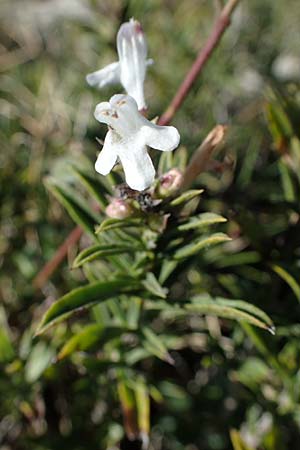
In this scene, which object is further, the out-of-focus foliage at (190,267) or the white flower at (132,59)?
the out-of-focus foliage at (190,267)

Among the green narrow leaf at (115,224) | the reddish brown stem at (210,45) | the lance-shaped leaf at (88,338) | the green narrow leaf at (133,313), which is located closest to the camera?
the green narrow leaf at (115,224)

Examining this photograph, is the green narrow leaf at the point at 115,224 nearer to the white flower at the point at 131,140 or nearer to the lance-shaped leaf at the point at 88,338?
the white flower at the point at 131,140

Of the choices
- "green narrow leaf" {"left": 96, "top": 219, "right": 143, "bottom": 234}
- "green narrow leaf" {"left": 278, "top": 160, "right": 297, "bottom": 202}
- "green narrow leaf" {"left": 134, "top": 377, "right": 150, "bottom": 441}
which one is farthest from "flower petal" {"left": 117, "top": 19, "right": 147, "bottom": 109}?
"green narrow leaf" {"left": 134, "top": 377, "right": 150, "bottom": 441}

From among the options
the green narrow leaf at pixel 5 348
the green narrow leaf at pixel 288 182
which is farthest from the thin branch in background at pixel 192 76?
the green narrow leaf at pixel 288 182

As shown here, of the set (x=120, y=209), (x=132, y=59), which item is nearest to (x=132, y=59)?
(x=132, y=59)

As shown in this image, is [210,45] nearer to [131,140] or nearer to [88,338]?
[131,140]

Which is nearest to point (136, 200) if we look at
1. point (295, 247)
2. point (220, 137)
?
point (220, 137)

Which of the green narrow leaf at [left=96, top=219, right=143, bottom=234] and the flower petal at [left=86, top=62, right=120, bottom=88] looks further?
the flower petal at [left=86, top=62, right=120, bottom=88]

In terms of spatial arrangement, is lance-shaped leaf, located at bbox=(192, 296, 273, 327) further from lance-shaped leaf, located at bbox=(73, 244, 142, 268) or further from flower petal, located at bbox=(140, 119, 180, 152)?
flower petal, located at bbox=(140, 119, 180, 152)
